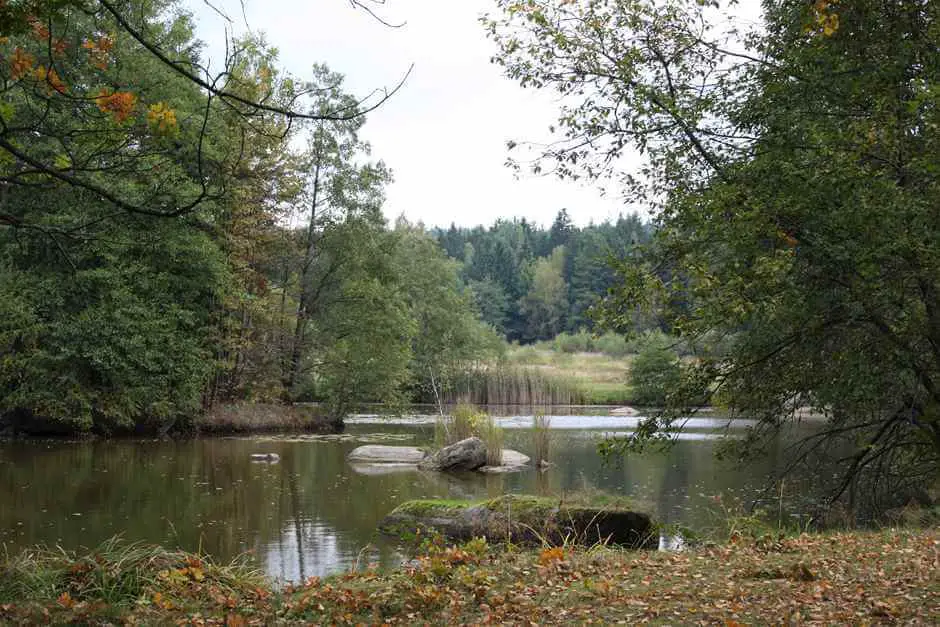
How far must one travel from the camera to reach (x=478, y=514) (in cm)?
973

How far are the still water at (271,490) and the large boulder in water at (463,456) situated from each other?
86 cm

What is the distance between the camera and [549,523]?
8.91 meters

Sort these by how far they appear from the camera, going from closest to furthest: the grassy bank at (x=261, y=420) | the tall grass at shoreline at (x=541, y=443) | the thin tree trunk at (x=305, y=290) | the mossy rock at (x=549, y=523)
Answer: the mossy rock at (x=549, y=523) → the tall grass at shoreline at (x=541, y=443) → the grassy bank at (x=261, y=420) → the thin tree trunk at (x=305, y=290)

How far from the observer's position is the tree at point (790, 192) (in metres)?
6.19

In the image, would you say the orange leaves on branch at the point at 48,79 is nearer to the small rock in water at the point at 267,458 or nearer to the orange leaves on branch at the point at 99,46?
the orange leaves on branch at the point at 99,46

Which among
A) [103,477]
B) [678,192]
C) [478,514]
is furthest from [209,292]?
[678,192]

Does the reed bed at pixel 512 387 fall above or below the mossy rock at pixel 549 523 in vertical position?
above

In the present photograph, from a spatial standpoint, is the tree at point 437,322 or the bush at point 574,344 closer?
the tree at point 437,322

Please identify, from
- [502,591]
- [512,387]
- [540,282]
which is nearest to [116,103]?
[502,591]

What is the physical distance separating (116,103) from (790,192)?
4.87 m

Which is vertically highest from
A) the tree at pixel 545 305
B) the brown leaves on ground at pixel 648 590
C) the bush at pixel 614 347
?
the tree at pixel 545 305

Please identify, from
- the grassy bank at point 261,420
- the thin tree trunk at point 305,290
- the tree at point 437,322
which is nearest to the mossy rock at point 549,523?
the grassy bank at point 261,420

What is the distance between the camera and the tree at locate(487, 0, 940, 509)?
20.3ft

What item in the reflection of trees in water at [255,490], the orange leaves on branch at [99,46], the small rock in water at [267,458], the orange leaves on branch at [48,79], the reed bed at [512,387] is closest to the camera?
the orange leaves on branch at [48,79]
